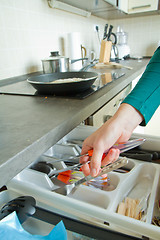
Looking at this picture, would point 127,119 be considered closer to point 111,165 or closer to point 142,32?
point 111,165

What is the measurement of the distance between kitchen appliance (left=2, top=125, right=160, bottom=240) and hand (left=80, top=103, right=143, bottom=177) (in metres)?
0.08

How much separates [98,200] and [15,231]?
201mm

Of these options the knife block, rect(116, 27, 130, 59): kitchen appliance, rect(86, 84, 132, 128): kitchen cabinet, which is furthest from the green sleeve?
rect(116, 27, 130, 59): kitchen appliance

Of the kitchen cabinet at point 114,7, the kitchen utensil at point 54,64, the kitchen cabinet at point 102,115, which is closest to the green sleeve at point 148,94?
the kitchen cabinet at point 102,115

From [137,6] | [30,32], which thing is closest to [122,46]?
[137,6]

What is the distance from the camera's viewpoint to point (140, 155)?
574 millimetres

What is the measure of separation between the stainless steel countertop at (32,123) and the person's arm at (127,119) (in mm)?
100

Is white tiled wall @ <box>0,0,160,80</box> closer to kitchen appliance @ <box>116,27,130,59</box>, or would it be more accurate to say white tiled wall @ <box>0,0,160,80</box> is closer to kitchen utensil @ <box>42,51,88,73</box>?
kitchen utensil @ <box>42,51,88,73</box>

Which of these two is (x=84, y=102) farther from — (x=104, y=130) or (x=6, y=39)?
(x=6, y=39)

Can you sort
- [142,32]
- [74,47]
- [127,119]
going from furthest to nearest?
[142,32] → [74,47] → [127,119]

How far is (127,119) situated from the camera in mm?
480

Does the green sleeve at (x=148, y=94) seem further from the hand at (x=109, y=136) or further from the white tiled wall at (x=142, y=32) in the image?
the white tiled wall at (x=142, y=32)

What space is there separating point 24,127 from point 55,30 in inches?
51.5

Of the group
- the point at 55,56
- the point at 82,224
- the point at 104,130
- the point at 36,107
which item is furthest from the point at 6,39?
the point at 82,224
